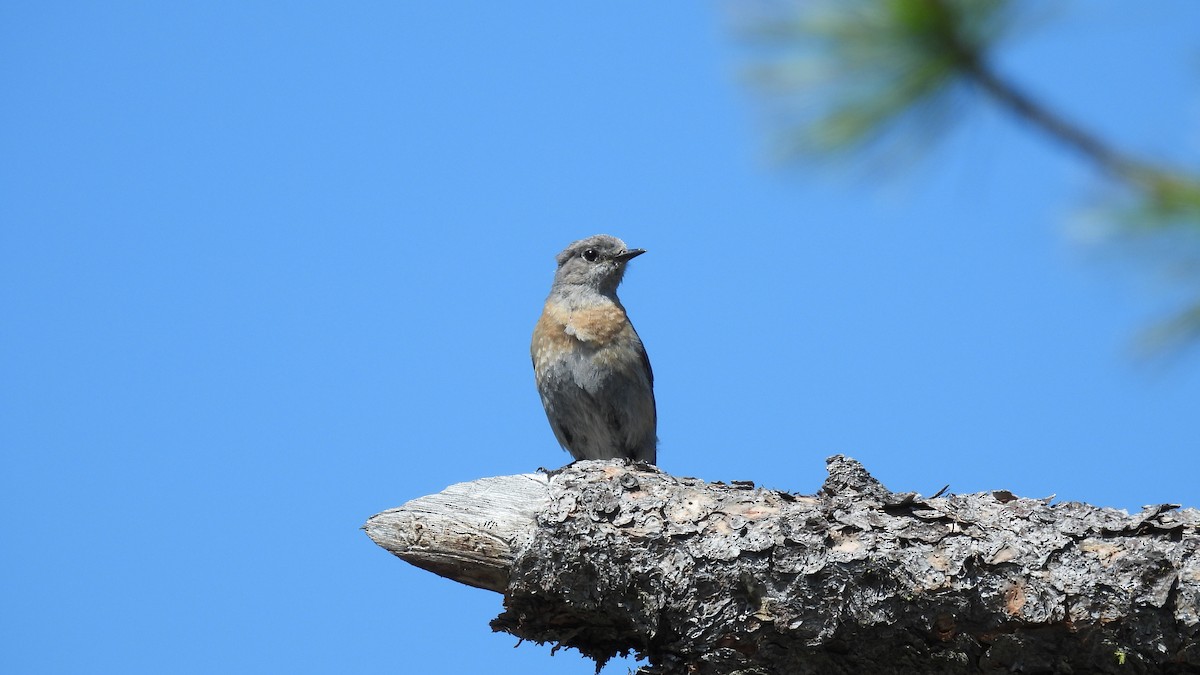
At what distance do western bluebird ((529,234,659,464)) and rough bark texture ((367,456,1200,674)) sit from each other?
342cm

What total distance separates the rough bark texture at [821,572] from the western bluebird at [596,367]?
3417mm

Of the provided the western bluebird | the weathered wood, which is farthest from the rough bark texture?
the western bluebird

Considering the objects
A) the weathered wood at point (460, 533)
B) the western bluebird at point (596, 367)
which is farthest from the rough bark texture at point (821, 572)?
the western bluebird at point (596, 367)

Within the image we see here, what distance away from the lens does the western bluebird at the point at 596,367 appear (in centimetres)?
964

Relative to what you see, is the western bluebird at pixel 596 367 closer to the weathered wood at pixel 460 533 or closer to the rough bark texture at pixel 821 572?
the rough bark texture at pixel 821 572

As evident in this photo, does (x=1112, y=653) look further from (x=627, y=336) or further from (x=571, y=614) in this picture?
(x=627, y=336)

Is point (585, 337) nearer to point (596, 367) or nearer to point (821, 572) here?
point (596, 367)

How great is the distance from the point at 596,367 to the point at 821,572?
14.5ft

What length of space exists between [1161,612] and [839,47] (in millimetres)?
3408

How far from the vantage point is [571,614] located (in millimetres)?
5945

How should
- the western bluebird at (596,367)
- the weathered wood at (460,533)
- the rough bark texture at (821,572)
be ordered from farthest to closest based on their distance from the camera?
the western bluebird at (596,367) → the weathered wood at (460,533) → the rough bark texture at (821,572)

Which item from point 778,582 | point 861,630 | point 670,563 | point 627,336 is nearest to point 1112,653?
point 861,630

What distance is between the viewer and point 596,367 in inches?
378

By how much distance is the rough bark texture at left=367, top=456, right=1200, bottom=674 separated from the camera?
5.09 meters
